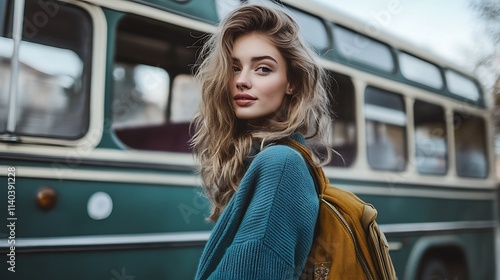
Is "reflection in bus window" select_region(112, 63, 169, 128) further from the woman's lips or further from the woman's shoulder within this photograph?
the woman's shoulder

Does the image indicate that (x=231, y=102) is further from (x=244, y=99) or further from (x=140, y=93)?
(x=140, y=93)

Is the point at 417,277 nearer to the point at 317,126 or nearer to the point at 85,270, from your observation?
the point at 85,270

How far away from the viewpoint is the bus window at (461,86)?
4.64 m

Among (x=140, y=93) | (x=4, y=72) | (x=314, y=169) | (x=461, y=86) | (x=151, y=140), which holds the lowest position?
(x=314, y=169)

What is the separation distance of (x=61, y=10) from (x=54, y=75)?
298mm

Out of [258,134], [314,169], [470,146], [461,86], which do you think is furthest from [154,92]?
[470,146]

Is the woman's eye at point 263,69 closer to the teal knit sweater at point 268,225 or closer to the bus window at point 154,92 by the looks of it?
the teal knit sweater at point 268,225

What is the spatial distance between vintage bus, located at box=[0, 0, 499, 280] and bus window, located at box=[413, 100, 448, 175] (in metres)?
0.02

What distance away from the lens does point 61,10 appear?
7.39ft

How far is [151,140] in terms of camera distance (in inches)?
151

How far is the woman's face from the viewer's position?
1264 millimetres

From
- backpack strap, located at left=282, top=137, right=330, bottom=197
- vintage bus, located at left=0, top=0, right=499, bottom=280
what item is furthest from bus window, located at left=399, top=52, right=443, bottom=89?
backpack strap, located at left=282, top=137, right=330, bottom=197

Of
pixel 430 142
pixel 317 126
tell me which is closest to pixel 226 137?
pixel 317 126

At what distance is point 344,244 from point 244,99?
0.45 metres
